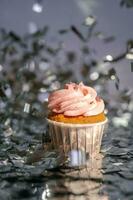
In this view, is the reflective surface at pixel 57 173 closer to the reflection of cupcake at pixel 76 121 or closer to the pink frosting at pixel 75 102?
the reflection of cupcake at pixel 76 121

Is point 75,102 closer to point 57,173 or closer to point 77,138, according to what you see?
point 77,138

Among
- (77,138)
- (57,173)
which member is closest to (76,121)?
(77,138)

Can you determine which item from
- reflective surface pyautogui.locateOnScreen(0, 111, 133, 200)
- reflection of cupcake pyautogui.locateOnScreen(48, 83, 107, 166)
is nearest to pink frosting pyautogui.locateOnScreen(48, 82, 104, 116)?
reflection of cupcake pyautogui.locateOnScreen(48, 83, 107, 166)

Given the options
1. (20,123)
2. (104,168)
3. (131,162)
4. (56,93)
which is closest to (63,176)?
(104,168)

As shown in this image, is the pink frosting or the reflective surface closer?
the reflective surface

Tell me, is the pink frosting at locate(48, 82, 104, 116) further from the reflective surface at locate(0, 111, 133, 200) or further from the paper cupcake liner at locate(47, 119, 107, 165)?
the reflective surface at locate(0, 111, 133, 200)

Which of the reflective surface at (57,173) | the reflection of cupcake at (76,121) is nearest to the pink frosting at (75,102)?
the reflection of cupcake at (76,121)

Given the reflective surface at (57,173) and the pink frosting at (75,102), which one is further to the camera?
the pink frosting at (75,102)

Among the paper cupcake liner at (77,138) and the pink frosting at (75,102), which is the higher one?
the pink frosting at (75,102)
